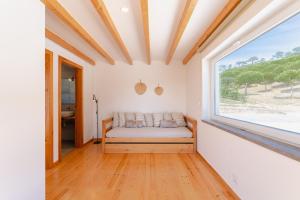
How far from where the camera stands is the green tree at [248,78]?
6.77 feet

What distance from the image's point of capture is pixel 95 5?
195 cm

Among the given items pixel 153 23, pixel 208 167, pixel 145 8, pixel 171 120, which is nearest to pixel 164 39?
pixel 153 23

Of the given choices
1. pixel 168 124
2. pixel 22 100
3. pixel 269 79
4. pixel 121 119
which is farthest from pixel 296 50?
pixel 121 119

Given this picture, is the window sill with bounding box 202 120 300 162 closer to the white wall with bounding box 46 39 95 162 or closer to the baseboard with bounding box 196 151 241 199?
the baseboard with bounding box 196 151 241 199

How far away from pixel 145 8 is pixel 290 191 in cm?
219

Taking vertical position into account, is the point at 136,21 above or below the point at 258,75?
above

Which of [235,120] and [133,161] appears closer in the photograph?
[235,120]

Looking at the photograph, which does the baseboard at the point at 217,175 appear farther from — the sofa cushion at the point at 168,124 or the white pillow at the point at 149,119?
the white pillow at the point at 149,119

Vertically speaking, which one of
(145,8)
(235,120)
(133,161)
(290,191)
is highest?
(145,8)

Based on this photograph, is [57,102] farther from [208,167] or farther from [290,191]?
[290,191]

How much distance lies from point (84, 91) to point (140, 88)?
1.55 metres

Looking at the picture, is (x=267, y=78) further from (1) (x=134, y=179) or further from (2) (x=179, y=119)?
(2) (x=179, y=119)

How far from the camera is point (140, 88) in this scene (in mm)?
5125

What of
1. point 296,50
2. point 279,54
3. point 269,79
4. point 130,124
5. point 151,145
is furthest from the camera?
A: point 130,124
